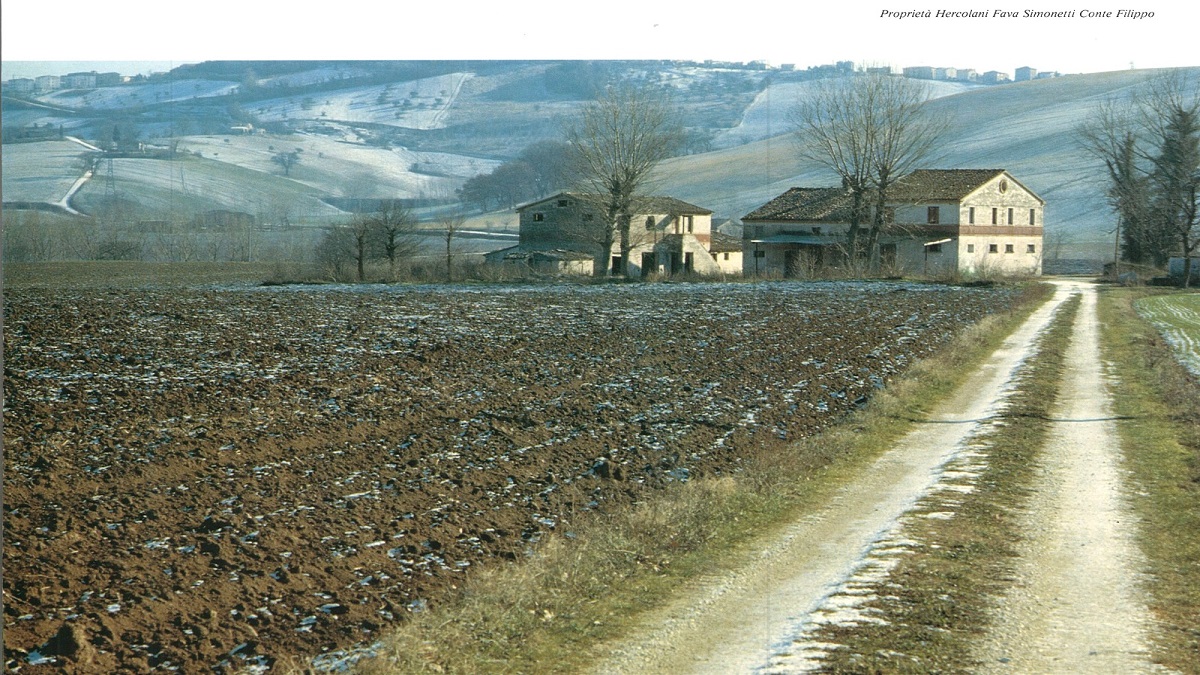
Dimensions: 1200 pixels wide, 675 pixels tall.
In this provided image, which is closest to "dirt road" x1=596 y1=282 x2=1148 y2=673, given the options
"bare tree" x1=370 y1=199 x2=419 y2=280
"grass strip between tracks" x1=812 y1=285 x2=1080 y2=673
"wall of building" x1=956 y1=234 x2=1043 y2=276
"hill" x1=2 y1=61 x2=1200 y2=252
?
"grass strip between tracks" x1=812 y1=285 x2=1080 y2=673

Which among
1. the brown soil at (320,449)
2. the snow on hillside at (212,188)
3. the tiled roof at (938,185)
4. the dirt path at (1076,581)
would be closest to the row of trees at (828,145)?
the tiled roof at (938,185)

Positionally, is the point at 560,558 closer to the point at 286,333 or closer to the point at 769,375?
the point at 769,375

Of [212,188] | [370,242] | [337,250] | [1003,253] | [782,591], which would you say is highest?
[212,188]

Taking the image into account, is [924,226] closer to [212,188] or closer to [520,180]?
[520,180]

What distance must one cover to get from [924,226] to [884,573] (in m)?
72.3

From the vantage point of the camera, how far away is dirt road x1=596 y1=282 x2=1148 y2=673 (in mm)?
7180

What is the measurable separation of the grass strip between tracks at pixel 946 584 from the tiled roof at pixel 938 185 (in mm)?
64187

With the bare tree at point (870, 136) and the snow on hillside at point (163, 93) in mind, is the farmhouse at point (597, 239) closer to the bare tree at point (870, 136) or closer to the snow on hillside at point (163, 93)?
the bare tree at point (870, 136)

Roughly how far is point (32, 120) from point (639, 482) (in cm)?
5386

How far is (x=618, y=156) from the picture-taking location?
237ft

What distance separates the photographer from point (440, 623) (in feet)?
24.3

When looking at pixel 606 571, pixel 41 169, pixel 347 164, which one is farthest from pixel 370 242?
pixel 606 571

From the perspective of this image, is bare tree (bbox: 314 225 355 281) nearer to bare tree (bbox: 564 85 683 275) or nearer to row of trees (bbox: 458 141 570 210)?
bare tree (bbox: 564 85 683 275)

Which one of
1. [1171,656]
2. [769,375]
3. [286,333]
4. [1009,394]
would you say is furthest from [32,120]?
[1171,656]
